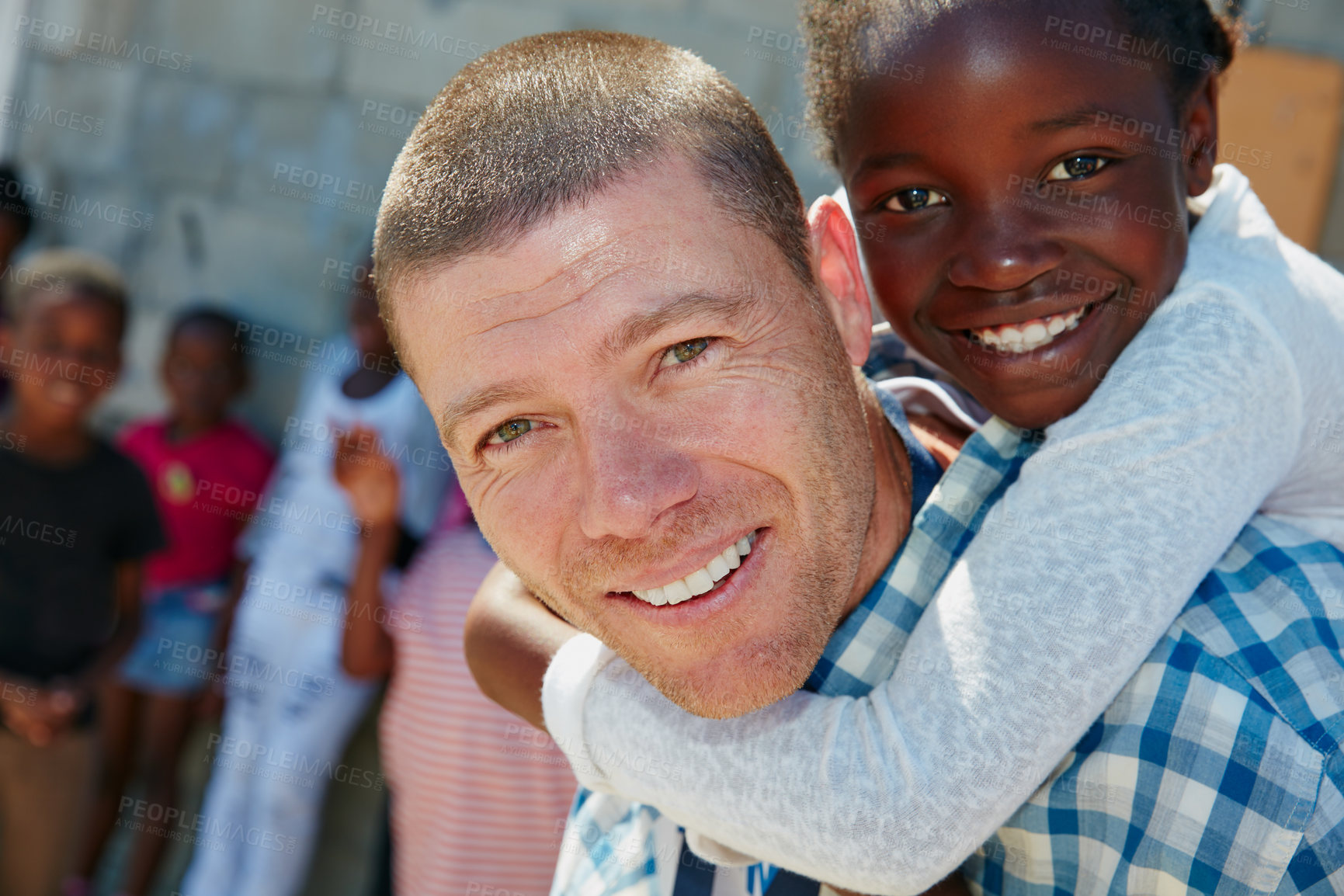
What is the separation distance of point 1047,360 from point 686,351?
23.3 inches

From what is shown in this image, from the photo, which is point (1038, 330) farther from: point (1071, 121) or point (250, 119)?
point (250, 119)

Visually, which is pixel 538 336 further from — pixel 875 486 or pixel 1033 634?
pixel 1033 634

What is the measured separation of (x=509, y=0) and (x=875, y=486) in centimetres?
345

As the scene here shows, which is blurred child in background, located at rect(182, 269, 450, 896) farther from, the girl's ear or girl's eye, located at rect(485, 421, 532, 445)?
the girl's ear

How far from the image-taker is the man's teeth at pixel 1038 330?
159 centimetres

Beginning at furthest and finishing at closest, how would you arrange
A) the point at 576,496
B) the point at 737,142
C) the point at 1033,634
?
1. the point at 737,142
2. the point at 576,496
3. the point at 1033,634

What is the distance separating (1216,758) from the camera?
118 cm

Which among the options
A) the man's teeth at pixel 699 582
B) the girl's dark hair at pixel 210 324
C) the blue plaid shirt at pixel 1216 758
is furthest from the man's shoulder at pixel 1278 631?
the girl's dark hair at pixel 210 324

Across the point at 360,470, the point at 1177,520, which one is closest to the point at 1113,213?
the point at 1177,520

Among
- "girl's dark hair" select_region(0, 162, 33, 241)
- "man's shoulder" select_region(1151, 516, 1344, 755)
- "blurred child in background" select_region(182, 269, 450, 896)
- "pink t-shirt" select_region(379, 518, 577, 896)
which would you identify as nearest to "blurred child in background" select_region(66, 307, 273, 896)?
"blurred child in background" select_region(182, 269, 450, 896)

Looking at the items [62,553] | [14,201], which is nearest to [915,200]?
[62,553]

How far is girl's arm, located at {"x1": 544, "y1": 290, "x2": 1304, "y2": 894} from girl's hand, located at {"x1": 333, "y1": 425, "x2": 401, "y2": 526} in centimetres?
236

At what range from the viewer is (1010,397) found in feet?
5.24

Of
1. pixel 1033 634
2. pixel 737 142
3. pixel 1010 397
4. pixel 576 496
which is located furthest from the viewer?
pixel 1010 397
